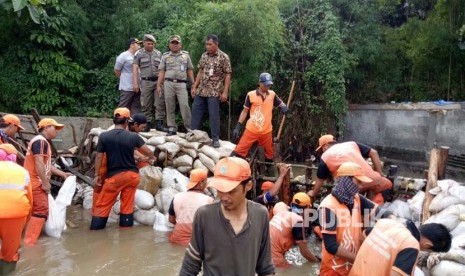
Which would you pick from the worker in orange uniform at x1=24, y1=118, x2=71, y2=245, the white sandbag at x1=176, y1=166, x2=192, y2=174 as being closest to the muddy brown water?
the worker in orange uniform at x1=24, y1=118, x2=71, y2=245

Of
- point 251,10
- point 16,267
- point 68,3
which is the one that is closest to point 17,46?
point 68,3

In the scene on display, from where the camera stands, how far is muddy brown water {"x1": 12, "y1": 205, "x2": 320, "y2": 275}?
17.0 feet

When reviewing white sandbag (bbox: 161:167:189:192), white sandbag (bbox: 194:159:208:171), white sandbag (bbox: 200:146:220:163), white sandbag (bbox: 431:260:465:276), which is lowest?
white sandbag (bbox: 431:260:465:276)

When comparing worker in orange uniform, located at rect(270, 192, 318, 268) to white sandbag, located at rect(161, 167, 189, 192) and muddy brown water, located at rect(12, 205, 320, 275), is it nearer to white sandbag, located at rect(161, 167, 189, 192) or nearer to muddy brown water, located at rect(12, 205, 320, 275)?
muddy brown water, located at rect(12, 205, 320, 275)

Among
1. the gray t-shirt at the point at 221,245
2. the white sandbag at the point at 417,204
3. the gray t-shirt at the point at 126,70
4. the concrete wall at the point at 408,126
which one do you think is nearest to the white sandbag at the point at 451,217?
the white sandbag at the point at 417,204

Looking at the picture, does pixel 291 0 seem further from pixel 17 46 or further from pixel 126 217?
pixel 126 217

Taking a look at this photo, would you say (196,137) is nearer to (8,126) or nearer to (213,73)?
(213,73)

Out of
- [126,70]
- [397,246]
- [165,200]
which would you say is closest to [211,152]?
[165,200]

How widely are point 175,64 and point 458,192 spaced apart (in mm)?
4761

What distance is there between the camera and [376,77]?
12.7 m

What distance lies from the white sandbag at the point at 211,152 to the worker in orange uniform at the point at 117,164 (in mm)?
1385

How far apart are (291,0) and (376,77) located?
3.12 m

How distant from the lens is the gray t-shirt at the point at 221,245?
254 centimetres

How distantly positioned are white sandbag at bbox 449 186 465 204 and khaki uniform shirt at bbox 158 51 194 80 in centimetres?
459
